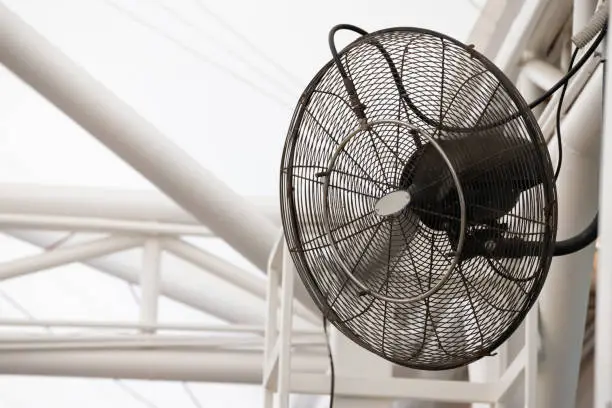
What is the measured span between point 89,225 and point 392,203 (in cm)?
566

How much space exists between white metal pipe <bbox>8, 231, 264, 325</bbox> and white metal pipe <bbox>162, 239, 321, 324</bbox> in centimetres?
68

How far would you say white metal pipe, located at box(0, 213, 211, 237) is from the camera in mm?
8883

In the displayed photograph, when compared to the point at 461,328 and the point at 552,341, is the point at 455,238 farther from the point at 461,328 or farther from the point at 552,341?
the point at 552,341

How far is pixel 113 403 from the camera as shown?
11680 millimetres

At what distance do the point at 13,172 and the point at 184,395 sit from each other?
2436mm

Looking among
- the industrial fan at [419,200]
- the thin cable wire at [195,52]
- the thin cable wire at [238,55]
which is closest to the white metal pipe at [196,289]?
the thin cable wire at [195,52]

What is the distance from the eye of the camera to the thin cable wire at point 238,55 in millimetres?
9078

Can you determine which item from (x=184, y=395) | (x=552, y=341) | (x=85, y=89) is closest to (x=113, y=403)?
(x=184, y=395)

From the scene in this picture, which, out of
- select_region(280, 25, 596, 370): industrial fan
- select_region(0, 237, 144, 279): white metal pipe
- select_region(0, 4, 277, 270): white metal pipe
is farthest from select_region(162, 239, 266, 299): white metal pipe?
select_region(280, 25, 596, 370): industrial fan

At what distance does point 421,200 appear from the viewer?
3350 mm

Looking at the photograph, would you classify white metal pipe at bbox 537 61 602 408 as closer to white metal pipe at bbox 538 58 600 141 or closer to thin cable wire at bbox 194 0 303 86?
white metal pipe at bbox 538 58 600 141

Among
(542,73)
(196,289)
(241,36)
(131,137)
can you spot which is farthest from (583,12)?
(196,289)

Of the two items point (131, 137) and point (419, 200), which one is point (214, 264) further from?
point (419, 200)

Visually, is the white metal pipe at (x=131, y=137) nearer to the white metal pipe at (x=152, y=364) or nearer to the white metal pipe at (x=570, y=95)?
the white metal pipe at (x=570, y=95)
